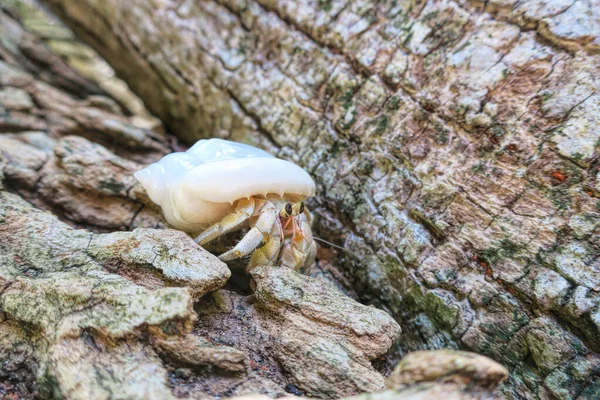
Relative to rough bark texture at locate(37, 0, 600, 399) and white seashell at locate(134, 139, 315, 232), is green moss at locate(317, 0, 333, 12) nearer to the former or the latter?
rough bark texture at locate(37, 0, 600, 399)

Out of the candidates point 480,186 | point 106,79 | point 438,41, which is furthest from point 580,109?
point 106,79

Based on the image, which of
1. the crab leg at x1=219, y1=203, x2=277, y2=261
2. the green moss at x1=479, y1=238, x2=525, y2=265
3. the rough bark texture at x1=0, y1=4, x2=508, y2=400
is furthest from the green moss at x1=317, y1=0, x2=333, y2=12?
the green moss at x1=479, y1=238, x2=525, y2=265

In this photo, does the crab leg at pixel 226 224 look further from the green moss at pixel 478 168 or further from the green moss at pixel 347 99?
the green moss at pixel 478 168

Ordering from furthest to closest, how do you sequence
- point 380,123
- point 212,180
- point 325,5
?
point 325,5
point 380,123
point 212,180

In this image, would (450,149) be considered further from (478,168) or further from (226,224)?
(226,224)

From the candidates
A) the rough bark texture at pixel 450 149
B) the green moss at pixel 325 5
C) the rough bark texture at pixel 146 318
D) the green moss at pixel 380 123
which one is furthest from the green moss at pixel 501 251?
the green moss at pixel 325 5

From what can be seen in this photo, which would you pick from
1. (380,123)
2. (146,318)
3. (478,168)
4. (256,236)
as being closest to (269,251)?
(256,236)

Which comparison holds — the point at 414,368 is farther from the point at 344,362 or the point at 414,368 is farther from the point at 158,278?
the point at 158,278
